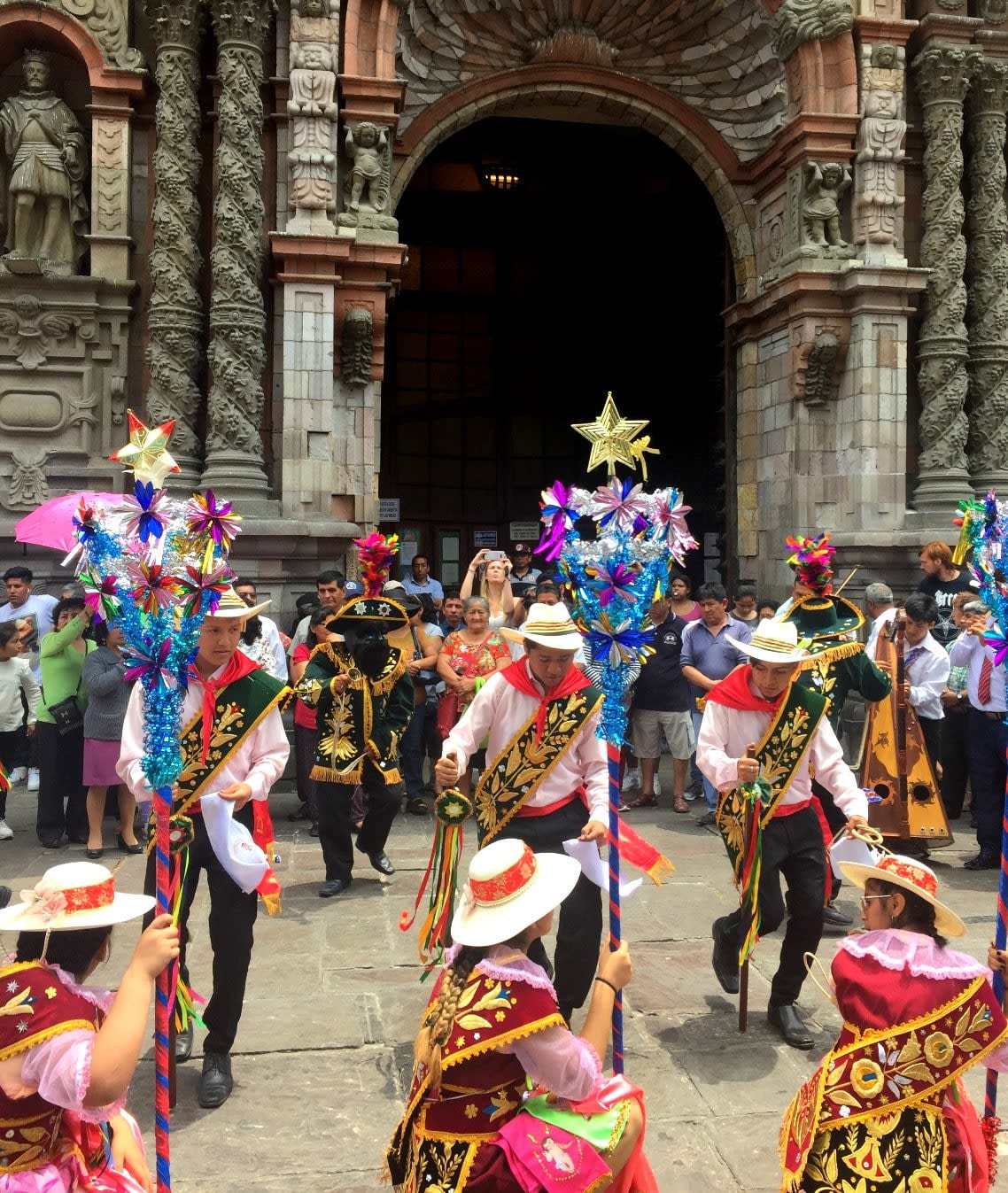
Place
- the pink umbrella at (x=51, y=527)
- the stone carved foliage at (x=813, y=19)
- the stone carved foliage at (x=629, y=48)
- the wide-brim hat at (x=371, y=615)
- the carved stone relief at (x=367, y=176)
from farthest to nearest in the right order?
1. the stone carved foliage at (x=629, y=48)
2. the stone carved foliage at (x=813, y=19)
3. the carved stone relief at (x=367, y=176)
4. the pink umbrella at (x=51, y=527)
5. the wide-brim hat at (x=371, y=615)

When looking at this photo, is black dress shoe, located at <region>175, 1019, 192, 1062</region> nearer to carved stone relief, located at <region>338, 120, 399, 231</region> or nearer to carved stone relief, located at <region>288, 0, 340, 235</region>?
carved stone relief, located at <region>288, 0, 340, 235</region>

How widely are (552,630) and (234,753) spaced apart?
135 cm

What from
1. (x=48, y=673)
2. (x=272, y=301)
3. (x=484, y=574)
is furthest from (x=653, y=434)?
(x=48, y=673)

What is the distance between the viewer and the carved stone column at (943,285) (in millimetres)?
12062

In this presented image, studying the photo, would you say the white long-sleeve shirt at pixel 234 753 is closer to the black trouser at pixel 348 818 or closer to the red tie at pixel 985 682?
the black trouser at pixel 348 818

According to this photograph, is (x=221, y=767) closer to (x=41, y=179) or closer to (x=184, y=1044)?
(x=184, y=1044)

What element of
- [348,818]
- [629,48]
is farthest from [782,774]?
[629,48]

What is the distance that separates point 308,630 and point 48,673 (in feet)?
6.31

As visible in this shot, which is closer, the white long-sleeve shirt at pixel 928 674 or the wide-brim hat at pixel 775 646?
the wide-brim hat at pixel 775 646

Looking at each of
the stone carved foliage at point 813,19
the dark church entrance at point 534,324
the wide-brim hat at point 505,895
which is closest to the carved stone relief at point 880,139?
the stone carved foliage at point 813,19

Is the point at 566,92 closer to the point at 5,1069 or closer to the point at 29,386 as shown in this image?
the point at 29,386

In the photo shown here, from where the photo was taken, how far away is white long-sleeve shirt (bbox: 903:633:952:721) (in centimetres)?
798

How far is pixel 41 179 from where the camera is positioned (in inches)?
430

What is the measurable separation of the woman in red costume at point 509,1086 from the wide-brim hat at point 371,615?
183 inches
